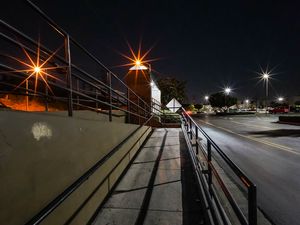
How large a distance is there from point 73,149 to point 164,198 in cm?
180

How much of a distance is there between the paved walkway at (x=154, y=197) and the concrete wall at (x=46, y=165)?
0.34 m

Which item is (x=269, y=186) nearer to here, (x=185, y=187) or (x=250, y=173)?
(x=250, y=173)

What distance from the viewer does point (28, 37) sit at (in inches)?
100

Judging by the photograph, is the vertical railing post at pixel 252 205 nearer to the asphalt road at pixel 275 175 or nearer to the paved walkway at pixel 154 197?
the paved walkway at pixel 154 197

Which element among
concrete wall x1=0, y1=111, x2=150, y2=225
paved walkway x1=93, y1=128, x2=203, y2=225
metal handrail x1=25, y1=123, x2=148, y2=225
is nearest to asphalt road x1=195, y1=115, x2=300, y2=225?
paved walkway x1=93, y1=128, x2=203, y2=225

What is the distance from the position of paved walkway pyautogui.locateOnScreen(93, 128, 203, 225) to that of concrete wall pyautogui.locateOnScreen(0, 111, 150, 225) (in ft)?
1.13

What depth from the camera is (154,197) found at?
3.94 m

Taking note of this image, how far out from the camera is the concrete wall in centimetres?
190

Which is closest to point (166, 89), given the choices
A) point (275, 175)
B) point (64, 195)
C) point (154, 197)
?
point (275, 175)

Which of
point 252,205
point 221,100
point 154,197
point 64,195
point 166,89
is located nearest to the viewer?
point 252,205

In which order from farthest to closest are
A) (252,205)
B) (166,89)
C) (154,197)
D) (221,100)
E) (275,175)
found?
(221,100), (166,89), (275,175), (154,197), (252,205)

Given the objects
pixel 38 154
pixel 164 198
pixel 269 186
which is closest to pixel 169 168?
pixel 164 198

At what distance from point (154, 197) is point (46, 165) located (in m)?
2.12

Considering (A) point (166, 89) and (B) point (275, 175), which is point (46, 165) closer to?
(B) point (275, 175)
